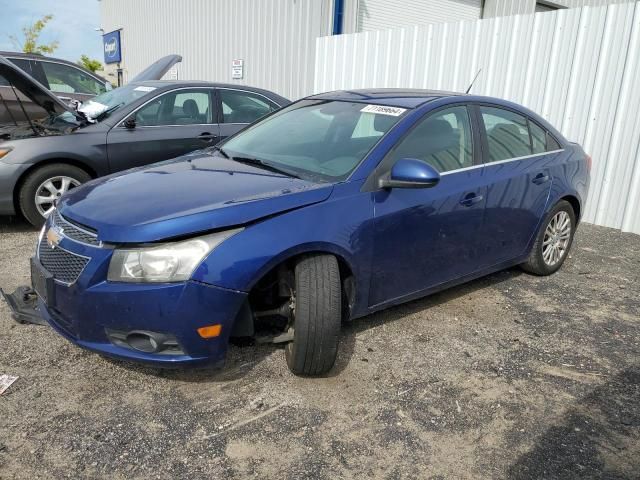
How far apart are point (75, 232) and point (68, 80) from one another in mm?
8035

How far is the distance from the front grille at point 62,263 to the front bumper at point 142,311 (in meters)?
0.02

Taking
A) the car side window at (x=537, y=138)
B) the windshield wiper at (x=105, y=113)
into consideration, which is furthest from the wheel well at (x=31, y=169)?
the car side window at (x=537, y=138)

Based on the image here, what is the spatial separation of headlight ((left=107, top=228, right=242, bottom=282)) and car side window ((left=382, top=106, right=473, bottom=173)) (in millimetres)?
1321

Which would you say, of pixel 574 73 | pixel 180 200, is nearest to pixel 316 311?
pixel 180 200

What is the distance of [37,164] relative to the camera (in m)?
5.18

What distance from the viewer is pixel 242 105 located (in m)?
6.34

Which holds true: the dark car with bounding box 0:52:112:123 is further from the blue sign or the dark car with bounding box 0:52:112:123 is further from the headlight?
the blue sign

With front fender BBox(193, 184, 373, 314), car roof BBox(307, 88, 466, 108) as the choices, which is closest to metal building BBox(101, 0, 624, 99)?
car roof BBox(307, 88, 466, 108)

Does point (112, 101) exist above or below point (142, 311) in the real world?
above

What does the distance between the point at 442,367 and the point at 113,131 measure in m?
4.25

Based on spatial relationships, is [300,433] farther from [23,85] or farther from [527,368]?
[23,85]

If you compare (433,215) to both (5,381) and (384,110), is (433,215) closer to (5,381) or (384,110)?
(384,110)

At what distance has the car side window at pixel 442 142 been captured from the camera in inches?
129

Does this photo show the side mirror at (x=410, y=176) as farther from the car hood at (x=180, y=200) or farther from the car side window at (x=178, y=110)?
the car side window at (x=178, y=110)
